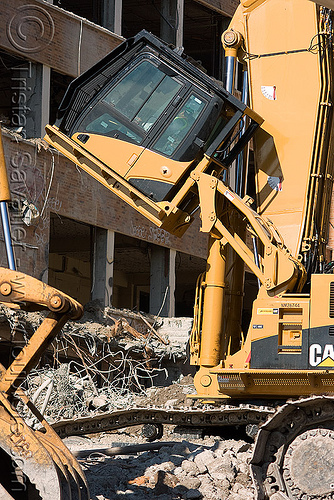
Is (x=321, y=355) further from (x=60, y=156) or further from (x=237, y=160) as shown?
(x=60, y=156)

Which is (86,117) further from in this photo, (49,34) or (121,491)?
(49,34)

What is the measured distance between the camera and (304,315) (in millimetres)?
9000

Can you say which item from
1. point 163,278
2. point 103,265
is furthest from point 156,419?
point 163,278

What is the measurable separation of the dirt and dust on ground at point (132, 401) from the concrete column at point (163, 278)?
4.38 feet

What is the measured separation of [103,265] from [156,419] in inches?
383

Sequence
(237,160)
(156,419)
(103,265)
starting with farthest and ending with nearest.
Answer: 1. (103,265)
2. (156,419)
3. (237,160)

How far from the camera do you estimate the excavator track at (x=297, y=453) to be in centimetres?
829

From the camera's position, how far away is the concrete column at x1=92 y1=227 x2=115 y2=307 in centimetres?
1992

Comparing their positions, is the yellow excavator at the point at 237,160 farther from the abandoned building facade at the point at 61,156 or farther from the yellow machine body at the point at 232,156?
the abandoned building facade at the point at 61,156

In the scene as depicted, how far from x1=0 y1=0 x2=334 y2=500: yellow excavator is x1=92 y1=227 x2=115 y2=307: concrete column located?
9499 mm

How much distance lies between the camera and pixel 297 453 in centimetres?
847

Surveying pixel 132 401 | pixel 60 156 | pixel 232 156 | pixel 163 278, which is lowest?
pixel 132 401

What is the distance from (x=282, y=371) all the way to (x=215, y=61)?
56.9 ft

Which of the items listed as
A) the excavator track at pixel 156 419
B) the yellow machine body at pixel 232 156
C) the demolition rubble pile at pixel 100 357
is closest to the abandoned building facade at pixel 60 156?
the demolition rubble pile at pixel 100 357
